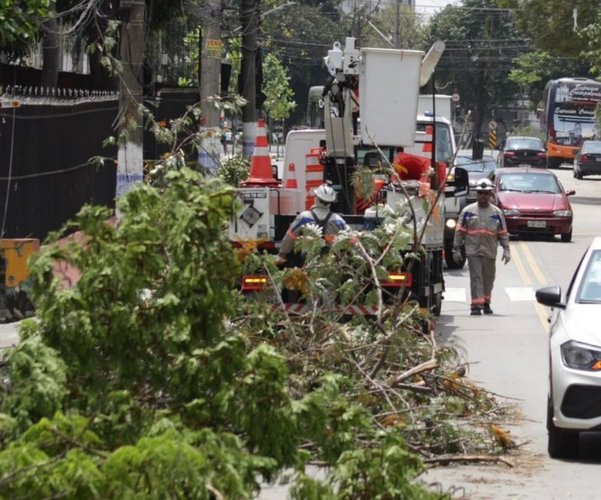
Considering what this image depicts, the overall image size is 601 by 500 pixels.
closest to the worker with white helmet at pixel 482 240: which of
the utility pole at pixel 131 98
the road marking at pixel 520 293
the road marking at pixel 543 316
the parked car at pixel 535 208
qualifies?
the road marking at pixel 543 316

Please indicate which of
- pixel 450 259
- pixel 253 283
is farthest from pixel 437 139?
pixel 253 283

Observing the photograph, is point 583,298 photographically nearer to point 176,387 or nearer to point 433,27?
point 176,387

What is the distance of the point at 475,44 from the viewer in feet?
344

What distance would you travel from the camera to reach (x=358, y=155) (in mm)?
17266

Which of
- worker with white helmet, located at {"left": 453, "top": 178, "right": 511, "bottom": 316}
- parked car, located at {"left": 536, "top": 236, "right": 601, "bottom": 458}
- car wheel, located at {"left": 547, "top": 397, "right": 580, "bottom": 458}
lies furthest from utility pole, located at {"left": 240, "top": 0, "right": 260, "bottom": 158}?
car wheel, located at {"left": 547, "top": 397, "right": 580, "bottom": 458}

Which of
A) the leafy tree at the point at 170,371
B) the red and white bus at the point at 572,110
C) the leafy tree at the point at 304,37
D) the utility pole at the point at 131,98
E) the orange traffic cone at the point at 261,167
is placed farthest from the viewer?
the leafy tree at the point at 304,37

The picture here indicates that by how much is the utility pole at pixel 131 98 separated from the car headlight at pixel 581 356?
8817 mm

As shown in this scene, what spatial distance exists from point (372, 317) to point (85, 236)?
546 cm

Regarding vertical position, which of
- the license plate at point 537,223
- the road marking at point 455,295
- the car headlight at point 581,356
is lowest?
the road marking at point 455,295

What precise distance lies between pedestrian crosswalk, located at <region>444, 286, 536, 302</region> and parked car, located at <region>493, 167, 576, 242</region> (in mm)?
7607

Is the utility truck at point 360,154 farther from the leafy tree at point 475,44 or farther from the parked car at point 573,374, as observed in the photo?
the leafy tree at point 475,44

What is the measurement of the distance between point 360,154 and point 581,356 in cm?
796

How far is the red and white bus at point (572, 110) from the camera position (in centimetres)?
6981

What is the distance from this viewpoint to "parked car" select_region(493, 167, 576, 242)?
31266mm
